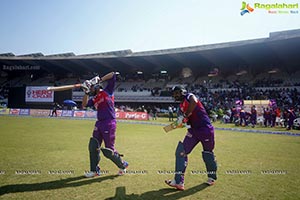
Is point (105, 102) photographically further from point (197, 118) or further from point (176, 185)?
point (176, 185)

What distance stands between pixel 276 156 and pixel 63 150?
747cm

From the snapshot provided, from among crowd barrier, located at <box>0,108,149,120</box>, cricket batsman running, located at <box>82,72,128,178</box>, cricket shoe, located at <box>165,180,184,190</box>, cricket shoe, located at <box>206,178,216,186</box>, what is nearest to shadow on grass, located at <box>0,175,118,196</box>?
cricket batsman running, located at <box>82,72,128,178</box>

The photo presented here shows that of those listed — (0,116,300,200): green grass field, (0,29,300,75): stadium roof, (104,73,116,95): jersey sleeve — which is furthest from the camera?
(0,29,300,75): stadium roof

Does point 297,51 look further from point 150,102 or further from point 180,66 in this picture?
point 150,102

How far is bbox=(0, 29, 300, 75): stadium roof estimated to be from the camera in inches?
1308

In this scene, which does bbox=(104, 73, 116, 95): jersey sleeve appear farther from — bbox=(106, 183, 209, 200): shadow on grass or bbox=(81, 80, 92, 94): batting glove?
bbox=(106, 183, 209, 200): shadow on grass

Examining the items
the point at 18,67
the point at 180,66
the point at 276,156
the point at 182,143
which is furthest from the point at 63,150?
the point at 18,67

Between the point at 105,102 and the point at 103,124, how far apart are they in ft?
1.76

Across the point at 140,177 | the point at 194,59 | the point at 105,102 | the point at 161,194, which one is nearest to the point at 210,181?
the point at 161,194

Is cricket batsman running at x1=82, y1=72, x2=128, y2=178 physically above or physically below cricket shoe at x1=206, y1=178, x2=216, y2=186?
above

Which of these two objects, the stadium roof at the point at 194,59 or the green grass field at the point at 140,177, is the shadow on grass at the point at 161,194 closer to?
the green grass field at the point at 140,177

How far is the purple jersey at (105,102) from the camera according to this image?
5805 millimetres

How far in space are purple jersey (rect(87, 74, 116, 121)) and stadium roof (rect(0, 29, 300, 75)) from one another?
29.4 m

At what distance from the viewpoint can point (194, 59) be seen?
42125mm
